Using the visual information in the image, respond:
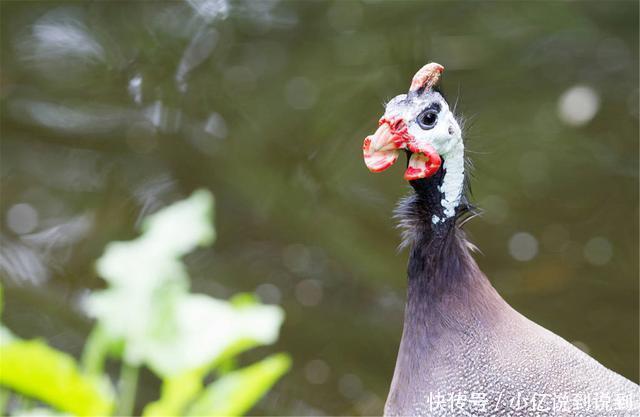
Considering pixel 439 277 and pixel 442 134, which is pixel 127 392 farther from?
pixel 442 134

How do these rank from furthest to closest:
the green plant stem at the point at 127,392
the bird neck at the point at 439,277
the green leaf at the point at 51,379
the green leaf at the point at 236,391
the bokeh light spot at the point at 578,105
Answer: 1. the bokeh light spot at the point at 578,105
2. the green plant stem at the point at 127,392
3. the green leaf at the point at 236,391
4. the green leaf at the point at 51,379
5. the bird neck at the point at 439,277

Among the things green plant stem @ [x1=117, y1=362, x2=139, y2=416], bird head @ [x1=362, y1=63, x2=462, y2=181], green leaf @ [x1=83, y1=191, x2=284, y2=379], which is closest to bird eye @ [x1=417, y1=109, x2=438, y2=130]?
bird head @ [x1=362, y1=63, x2=462, y2=181]

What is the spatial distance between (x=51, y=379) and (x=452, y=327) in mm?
1041

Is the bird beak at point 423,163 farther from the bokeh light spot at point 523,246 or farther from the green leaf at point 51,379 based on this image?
the bokeh light spot at point 523,246

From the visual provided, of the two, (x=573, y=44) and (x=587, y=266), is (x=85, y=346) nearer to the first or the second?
(x=587, y=266)

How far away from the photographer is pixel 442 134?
1.87 metres

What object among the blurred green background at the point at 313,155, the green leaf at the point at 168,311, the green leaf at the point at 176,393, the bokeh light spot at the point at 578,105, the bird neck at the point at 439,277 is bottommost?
the green leaf at the point at 176,393

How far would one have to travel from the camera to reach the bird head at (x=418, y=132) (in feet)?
6.04

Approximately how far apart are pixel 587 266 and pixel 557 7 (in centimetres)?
116

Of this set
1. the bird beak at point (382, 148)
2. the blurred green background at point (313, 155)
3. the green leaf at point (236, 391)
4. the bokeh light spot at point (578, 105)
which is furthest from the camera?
the bokeh light spot at point (578, 105)

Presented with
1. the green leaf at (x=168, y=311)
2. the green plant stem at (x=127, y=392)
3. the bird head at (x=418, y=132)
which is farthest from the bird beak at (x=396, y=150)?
the green plant stem at (x=127, y=392)

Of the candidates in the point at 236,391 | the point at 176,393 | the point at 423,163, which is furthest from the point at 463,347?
the point at 176,393

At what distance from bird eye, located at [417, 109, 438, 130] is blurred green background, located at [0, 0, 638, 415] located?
195 centimetres

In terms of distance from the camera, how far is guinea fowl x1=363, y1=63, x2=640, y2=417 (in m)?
1.86
